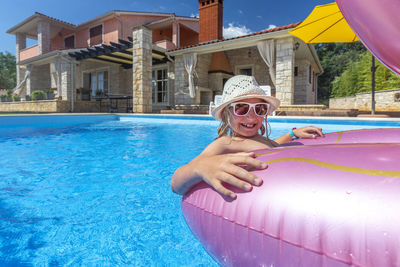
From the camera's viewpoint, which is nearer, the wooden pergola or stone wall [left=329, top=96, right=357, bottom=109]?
the wooden pergola

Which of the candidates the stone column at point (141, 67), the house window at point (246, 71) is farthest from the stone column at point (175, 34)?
the house window at point (246, 71)

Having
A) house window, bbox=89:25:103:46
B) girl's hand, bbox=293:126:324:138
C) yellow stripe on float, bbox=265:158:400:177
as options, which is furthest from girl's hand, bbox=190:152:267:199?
house window, bbox=89:25:103:46

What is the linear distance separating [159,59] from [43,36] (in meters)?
10.2

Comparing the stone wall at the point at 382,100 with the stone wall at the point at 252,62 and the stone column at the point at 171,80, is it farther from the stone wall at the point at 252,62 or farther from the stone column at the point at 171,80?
the stone column at the point at 171,80

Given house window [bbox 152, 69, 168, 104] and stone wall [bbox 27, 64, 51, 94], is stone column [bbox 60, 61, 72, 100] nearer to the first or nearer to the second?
house window [bbox 152, 69, 168, 104]

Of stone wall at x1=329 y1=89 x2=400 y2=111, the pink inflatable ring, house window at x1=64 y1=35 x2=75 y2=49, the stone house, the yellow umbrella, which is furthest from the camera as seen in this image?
house window at x1=64 y1=35 x2=75 y2=49

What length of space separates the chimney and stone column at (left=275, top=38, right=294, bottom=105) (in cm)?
444

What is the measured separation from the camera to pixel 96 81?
56.5ft

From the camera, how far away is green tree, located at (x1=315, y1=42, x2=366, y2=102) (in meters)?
29.4

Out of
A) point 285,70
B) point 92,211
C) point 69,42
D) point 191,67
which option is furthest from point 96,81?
point 92,211

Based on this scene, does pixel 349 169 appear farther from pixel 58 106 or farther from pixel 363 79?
pixel 363 79

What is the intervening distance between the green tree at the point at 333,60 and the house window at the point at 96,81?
982 inches

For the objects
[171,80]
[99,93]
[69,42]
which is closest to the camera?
[171,80]

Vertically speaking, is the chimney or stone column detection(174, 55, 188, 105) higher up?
the chimney
